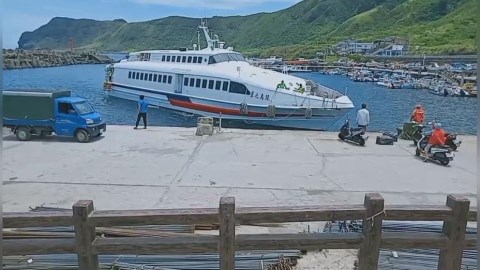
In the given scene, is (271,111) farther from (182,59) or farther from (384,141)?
(384,141)

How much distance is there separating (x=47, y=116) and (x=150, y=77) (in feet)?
47.1

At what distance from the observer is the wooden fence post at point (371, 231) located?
387cm

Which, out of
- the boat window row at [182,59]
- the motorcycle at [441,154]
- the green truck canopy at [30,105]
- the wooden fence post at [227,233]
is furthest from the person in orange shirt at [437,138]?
the boat window row at [182,59]

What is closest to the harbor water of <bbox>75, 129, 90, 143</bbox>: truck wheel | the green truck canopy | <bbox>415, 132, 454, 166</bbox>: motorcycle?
<bbox>415, 132, 454, 166</bbox>: motorcycle

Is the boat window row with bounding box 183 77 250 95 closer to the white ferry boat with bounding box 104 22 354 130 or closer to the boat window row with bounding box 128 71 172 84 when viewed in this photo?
the white ferry boat with bounding box 104 22 354 130

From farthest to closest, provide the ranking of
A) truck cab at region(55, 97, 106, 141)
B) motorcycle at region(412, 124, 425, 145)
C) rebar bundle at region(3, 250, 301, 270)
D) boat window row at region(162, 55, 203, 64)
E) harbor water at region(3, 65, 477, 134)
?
harbor water at region(3, 65, 477, 134), boat window row at region(162, 55, 203, 64), motorcycle at region(412, 124, 425, 145), truck cab at region(55, 97, 106, 141), rebar bundle at region(3, 250, 301, 270)

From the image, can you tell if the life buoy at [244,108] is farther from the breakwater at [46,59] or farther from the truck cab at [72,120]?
the breakwater at [46,59]

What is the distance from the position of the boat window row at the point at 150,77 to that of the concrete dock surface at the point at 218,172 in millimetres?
11723

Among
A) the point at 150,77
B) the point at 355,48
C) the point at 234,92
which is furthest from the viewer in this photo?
the point at 355,48

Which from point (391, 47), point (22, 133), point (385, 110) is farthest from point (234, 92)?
point (391, 47)

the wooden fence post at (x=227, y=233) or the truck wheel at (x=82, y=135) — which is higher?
the wooden fence post at (x=227, y=233)

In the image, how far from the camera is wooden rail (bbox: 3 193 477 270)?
383 cm

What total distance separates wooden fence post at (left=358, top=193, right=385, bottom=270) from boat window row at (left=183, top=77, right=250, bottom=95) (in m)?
19.1

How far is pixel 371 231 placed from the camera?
3936mm
